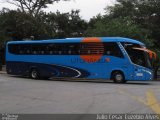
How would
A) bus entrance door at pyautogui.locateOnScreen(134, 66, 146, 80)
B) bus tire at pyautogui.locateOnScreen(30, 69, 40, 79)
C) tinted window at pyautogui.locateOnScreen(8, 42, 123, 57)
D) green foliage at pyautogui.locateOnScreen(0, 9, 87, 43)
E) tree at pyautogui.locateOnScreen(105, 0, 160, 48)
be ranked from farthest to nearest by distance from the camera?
tree at pyautogui.locateOnScreen(105, 0, 160, 48) → green foliage at pyautogui.locateOnScreen(0, 9, 87, 43) → bus tire at pyautogui.locateOnScreen(30, 69, 40, 79) → tinted window at pyautogui.locateOnScreen(8, 42, 123, 57) → bus entrance door at pyautogui.locateOnScreen(134, 66, 146, 80)

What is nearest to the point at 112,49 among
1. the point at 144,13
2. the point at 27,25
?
the point at 27,25

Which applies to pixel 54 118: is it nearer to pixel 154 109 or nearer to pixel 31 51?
pixel 154 109

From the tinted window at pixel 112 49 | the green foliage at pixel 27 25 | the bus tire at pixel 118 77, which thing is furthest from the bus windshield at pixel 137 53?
the green foliage at pixel 27 25

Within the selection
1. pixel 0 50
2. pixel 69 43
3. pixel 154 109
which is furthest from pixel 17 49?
pixel 154 109

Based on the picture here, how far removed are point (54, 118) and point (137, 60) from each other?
17.3 metres

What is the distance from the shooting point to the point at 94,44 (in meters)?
29.4

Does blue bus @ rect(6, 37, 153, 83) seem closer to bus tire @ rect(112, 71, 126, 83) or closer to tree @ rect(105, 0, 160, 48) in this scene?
bus tire @ rect(112, 71, 126, 83)

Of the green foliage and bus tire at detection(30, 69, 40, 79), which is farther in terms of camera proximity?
the green foliage

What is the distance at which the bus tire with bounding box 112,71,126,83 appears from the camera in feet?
94.0

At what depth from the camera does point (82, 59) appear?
98.8 feet

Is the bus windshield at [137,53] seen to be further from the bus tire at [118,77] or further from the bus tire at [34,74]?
the bus tire at [34,74]

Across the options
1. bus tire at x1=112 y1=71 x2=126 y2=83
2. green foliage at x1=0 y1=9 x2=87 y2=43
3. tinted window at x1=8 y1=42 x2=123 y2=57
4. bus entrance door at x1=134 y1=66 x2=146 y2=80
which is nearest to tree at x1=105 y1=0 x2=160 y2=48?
green foliage at x1=0 y1=9 x2=87 y2=43

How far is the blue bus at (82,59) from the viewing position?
28.1 metres

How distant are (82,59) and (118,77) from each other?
305cm
